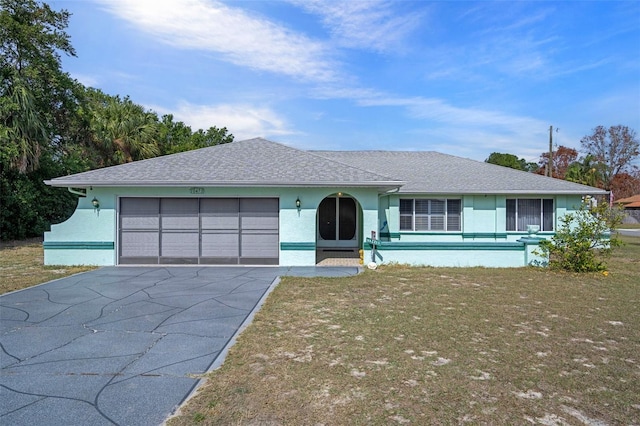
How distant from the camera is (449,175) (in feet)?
56.1

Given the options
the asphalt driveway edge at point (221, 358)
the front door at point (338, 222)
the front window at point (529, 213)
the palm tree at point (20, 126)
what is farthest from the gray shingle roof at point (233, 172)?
the palm tree at point (20, 126)

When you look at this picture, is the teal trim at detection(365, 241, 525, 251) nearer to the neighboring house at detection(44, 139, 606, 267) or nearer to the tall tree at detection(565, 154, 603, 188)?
the neighboring house at detection(44, 139, 606, 267)

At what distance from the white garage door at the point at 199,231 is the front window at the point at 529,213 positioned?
991 centimetres

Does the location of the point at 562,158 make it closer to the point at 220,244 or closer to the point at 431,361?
the point at 220,244

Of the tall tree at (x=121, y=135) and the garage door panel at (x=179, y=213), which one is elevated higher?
the tall tree at (x=121, y=135)

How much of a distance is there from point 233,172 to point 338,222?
588cm

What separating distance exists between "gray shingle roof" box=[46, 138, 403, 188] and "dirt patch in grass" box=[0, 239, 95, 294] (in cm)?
261

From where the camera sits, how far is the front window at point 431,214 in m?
15.9

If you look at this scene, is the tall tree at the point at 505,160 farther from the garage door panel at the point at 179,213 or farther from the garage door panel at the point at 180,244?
the garage door panel at the point at 180,244

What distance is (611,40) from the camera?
15320 millimetres

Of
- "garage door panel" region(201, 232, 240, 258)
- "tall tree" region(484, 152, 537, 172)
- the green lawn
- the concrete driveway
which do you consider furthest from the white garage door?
"tall tree" region(484, 152, 537, 172)

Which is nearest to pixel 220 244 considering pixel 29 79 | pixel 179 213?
pixel 179 213

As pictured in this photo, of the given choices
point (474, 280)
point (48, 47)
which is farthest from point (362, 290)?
point (48, 47)

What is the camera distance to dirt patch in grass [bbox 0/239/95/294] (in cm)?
957
